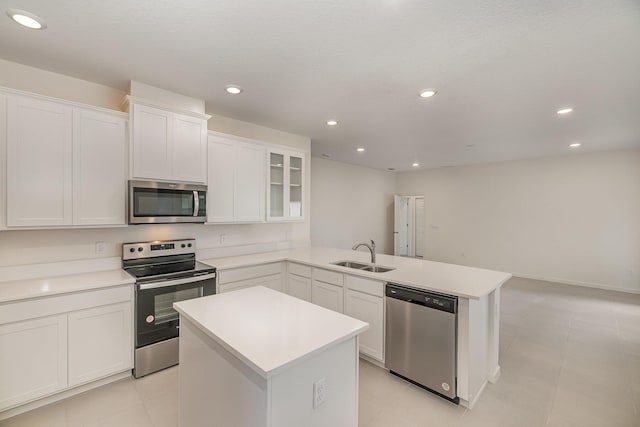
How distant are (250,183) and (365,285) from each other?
6.11 ft

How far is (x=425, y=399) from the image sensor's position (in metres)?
2.19

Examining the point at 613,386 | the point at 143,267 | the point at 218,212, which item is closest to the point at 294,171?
the point at 218,212

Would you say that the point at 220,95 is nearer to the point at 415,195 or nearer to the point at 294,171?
→ the point at 294,171

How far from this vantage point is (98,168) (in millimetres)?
2367

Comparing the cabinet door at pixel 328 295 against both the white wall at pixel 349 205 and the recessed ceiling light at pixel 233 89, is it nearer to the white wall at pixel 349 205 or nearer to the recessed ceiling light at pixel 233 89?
the recessed ceiling light at pixel 233 89

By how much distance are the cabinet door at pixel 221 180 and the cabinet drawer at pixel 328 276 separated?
46.5 inches

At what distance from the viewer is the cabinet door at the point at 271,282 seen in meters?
3.21

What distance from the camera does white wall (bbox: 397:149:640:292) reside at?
5039mm

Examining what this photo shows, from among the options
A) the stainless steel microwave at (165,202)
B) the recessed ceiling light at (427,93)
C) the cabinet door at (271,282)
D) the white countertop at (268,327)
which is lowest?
the cabinet door at (271,282)

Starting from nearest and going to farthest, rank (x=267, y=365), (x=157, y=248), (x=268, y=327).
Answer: (x=267, y=365) < (x=268, y=327) < (x=157, y=248)

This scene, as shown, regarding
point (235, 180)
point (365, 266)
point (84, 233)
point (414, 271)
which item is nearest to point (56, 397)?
point (84, 233)

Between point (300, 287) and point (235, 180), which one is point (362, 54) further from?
point (300, 287)

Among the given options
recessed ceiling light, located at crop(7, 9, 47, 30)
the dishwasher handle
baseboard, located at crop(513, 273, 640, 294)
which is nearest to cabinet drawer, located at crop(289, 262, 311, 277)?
the dishwasher handle

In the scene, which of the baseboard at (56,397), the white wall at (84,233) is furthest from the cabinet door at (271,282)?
the baseboard at (56,397)
